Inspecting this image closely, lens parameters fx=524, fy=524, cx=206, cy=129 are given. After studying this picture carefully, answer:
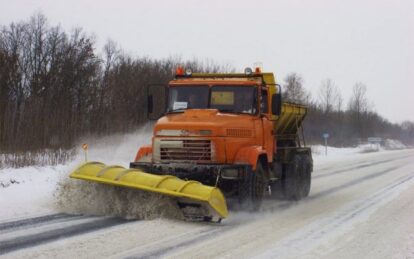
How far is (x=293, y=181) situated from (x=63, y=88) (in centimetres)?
1664

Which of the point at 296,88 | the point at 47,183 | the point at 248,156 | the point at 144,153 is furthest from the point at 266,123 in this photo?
the point at 296,88

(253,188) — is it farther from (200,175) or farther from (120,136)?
(120,136)

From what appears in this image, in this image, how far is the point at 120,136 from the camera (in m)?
22.5

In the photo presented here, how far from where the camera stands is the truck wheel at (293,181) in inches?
480

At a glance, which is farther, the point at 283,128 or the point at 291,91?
the point at 291,91

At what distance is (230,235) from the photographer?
7570mm

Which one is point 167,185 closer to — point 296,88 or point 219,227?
point 219,227

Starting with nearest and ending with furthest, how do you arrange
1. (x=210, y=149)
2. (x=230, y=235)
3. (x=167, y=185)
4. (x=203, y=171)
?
(x=230, y=235)
(x=167, y=185)
(x=203, y=171)
(x=210, y=149)

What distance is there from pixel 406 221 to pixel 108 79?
20968 millimetres

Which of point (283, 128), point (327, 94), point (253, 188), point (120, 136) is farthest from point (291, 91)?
point (253, 188)

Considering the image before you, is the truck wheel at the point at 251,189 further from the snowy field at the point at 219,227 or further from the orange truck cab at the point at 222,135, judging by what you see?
the snowy field at the point at 219,227

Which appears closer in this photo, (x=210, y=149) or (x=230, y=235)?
(x=230, y=235)

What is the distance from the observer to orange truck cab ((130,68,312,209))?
30.4 feet

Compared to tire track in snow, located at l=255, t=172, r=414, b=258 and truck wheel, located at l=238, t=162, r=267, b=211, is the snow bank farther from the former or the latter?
tire track in snow, located at l=255, t=172, r=414, b=258
